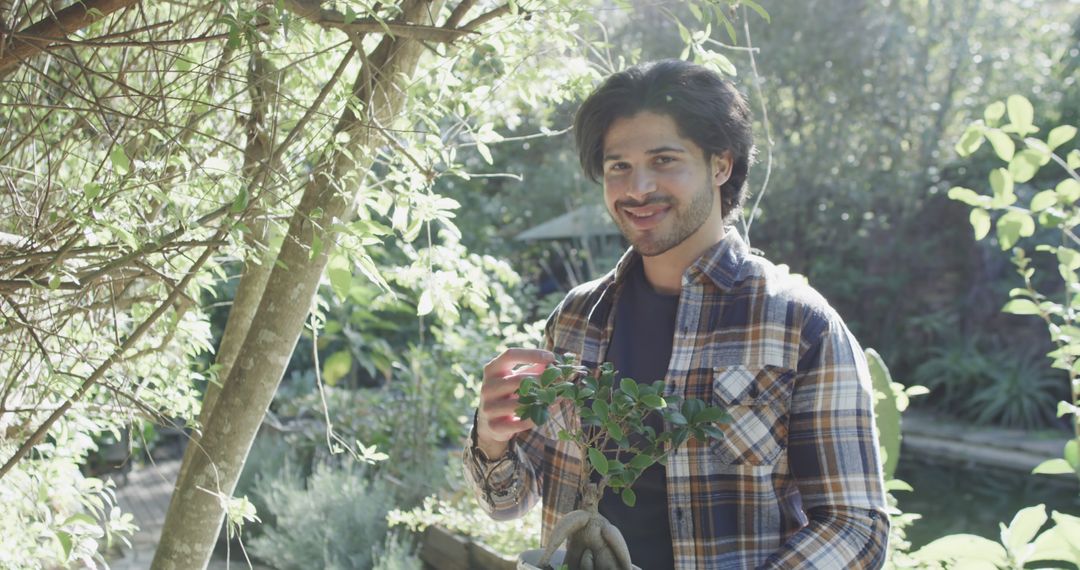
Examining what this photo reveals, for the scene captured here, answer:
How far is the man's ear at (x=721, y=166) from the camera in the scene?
66.7 inches

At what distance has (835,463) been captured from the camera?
1.38 m

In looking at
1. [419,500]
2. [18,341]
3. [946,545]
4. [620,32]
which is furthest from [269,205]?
[620,32]

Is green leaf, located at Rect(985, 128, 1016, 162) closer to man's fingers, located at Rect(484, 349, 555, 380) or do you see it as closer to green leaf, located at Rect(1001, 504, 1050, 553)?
green leaf, located at Rect(1001, 504, 1050, 553)

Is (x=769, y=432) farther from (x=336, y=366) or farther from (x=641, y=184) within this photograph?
(x=336, y=366)

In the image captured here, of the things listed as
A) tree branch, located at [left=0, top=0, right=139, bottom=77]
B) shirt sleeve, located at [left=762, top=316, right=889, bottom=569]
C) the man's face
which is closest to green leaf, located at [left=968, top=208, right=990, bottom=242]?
shirt sleeve, located at [left=762, top=316, right=889, bottom=569]

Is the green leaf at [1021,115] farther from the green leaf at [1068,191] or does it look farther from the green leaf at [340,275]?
the green leaf at [340,275]

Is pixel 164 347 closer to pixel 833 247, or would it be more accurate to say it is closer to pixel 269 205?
pixel 269 205

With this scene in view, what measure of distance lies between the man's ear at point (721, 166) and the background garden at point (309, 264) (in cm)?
22

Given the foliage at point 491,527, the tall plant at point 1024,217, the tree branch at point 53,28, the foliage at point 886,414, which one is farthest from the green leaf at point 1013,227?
the foliage at point 491,527

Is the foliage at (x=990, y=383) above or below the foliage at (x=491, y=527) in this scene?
above

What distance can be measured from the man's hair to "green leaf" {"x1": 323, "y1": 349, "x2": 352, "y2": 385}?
5.64 meters

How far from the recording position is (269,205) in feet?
6.31

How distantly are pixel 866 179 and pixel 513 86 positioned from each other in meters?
10.8

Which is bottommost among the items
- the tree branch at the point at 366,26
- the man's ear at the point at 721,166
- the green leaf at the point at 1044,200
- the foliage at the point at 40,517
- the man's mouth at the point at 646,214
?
the foliage at the point at 40,517
